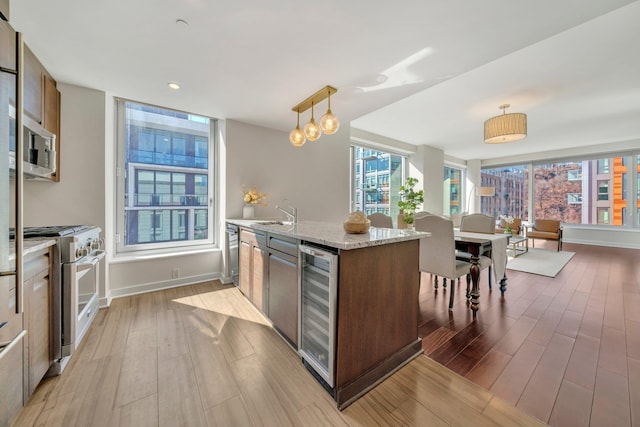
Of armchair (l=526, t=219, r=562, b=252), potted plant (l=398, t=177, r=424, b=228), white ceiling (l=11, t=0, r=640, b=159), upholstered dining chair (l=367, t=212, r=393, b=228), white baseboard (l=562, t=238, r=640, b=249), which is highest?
white ceiling (l=11, t=0, r=640, b=159)

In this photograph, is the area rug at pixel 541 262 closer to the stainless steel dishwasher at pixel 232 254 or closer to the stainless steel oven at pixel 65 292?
the stainless steel dishwasher at pixel 232 254

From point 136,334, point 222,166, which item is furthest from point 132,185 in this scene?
point 136,334

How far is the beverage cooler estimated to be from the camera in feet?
4.33

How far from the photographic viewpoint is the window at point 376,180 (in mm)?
5133

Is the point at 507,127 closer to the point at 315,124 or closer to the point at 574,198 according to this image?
the point at 315,124

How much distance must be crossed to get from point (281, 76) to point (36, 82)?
1951 millimetres

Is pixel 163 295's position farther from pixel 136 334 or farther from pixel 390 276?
pixel 390 276

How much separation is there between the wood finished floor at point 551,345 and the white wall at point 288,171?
2.04m

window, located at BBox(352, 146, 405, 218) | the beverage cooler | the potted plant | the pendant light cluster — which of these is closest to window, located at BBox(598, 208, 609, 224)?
the potted plant

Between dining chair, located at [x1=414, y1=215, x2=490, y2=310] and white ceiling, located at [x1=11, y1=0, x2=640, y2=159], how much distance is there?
1374 mm

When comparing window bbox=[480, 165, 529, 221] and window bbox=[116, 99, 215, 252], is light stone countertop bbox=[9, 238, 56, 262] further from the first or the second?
window bbox=[480, 165, 529, 221]

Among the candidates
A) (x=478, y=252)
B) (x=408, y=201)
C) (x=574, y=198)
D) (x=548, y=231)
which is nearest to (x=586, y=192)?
(x=574, y=198)

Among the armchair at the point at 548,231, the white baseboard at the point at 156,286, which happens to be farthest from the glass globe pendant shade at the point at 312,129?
the armchair at the point at 548,231

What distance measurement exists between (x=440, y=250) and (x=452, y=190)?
6.17 m
